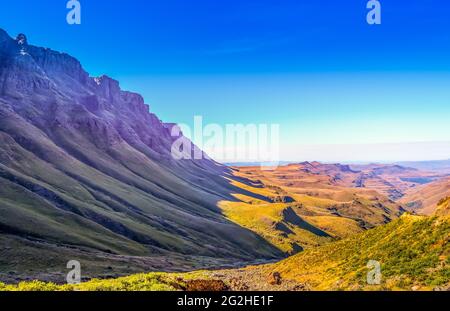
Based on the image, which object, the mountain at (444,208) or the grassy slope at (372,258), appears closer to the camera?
the grassy slope at (372,258)

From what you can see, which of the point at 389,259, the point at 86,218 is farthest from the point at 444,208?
the point at 86,218

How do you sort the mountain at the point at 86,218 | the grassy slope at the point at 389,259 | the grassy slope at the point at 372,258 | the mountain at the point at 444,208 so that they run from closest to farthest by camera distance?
the grassy slope at the point at 372,258 < the grassy slope at the point at 389,259 < the mountain at the point at 444,208 < the mountain at the point at 86,218

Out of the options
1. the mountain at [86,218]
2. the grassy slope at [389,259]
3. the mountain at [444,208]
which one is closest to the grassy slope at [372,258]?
the grassy slope at [389,259]

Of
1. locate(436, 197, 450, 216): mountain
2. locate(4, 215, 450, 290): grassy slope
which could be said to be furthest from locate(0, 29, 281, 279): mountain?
locate(436, 197, 450, 216): mountain

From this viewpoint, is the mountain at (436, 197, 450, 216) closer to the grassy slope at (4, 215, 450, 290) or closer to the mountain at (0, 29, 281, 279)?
the grassy slope at (4, 215, 450, 290)

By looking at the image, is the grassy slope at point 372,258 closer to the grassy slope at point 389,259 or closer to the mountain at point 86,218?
the grassy slope at point 389,259

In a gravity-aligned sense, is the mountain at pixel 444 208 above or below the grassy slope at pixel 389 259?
above

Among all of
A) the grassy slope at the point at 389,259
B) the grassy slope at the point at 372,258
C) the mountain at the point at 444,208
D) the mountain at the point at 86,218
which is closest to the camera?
the grassy slope at the point at 372,258
